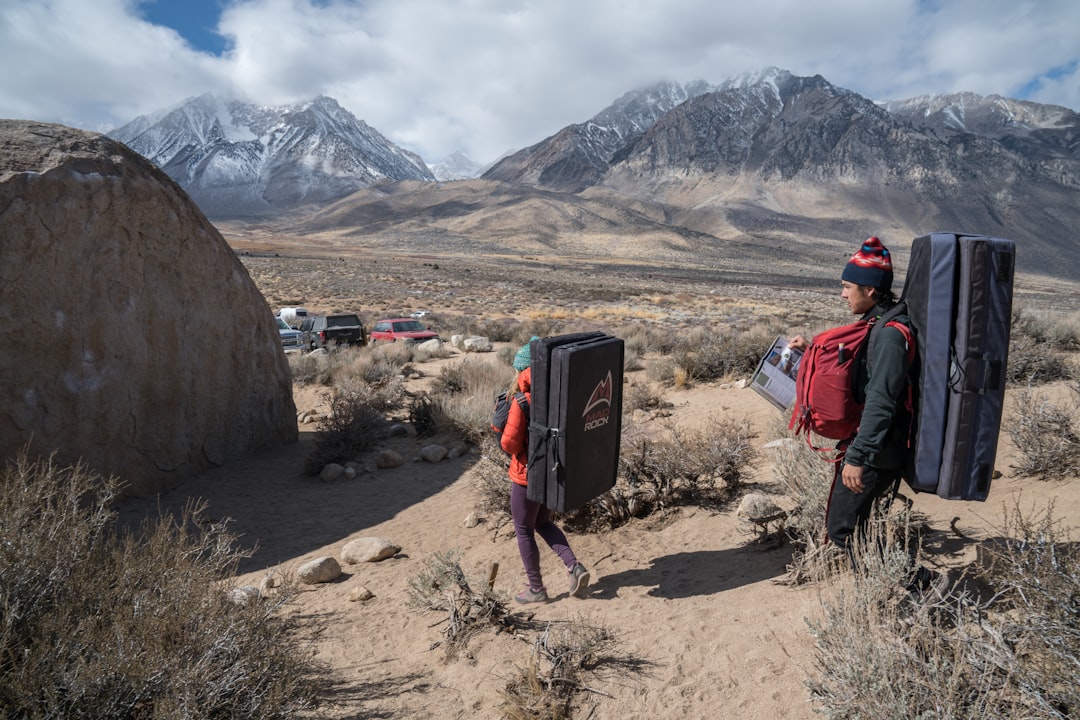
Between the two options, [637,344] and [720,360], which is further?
[637,344]

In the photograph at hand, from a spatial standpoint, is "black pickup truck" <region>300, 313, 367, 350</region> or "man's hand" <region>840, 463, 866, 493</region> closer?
"man's hand" <region>840, 463, 866, 493</region>

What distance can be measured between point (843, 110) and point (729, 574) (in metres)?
161

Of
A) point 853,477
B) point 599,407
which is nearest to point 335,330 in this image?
point 599,407

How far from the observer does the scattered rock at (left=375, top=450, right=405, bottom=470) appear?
7.87m

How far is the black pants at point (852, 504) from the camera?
9.45ft

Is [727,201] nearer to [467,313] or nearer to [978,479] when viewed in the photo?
[467,313]

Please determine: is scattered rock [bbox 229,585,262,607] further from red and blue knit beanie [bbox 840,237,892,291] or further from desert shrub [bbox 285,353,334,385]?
desert shrub [bbox 285,353,334,385]

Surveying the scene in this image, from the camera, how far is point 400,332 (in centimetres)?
1731

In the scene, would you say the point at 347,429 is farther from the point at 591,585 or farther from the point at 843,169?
the point at 843,169

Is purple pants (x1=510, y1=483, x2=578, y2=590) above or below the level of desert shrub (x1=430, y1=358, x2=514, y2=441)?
above

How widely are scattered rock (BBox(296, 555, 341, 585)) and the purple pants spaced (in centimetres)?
167

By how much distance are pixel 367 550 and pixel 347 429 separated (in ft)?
10.5

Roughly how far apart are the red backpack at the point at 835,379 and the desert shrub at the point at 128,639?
100 inches

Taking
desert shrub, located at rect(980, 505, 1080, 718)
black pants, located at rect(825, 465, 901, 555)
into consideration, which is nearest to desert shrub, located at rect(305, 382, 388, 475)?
black pants, located at rect(825, 465, 901, 555)
